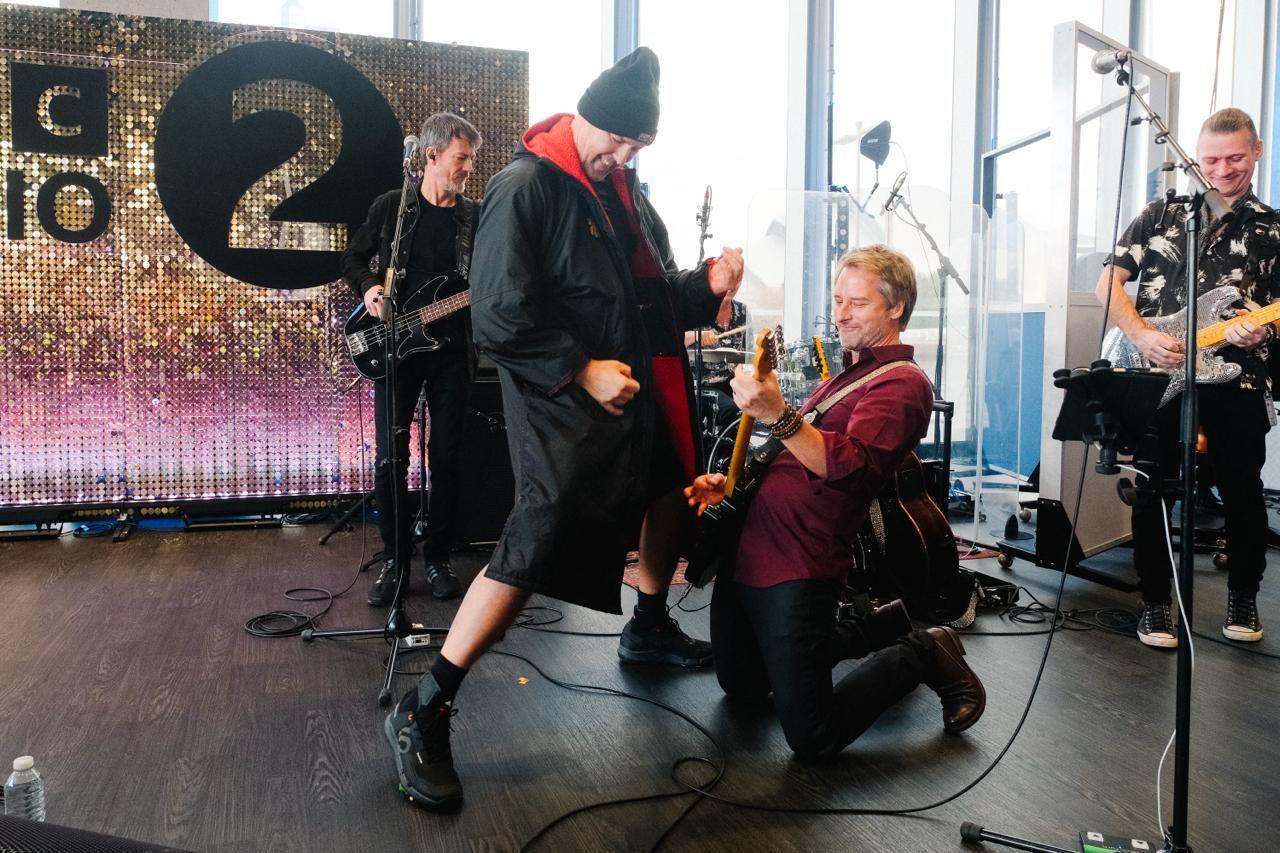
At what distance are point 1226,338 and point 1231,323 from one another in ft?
0.16

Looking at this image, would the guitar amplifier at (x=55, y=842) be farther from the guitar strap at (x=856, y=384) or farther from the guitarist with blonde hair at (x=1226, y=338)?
the guitarist with blonde hair at (x=1226, y=338)

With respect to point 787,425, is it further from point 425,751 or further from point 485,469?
point 485,469

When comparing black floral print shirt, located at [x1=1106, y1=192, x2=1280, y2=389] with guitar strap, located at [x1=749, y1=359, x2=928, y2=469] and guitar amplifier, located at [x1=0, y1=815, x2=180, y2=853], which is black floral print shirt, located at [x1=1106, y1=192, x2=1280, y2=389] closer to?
guitar strap, located at [x1=749, y1=359, x2=928, y2=469]

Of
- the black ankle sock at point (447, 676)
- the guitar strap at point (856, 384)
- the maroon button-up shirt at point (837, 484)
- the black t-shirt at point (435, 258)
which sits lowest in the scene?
the black ankle sock at point (447, 676)

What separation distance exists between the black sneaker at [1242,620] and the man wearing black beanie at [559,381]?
236 centimetres

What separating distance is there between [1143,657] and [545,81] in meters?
5.13

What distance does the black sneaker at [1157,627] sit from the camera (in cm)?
323

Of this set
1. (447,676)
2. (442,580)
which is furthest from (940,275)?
(447,676)

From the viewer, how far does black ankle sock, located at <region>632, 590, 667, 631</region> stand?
2.93 metres

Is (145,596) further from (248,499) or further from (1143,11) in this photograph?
(1143,11)

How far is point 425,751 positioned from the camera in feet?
6.86

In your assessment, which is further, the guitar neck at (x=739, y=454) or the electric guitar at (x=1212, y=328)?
the electric guitar at (x=1212, y=328)

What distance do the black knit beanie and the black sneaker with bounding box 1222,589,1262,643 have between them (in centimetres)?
266

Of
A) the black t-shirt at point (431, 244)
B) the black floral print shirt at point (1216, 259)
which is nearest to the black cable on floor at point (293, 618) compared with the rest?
the black t-shirt at point (431, 244)
